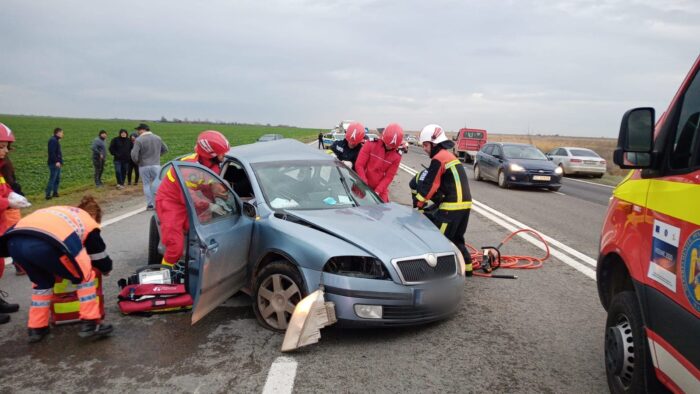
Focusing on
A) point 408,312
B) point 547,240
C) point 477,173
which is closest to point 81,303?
point 408,312

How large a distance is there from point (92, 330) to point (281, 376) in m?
1.78

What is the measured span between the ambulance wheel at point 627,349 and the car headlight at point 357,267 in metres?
1.61

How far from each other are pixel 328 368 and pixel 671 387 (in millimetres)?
2133

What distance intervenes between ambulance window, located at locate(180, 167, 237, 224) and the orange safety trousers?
1026mm

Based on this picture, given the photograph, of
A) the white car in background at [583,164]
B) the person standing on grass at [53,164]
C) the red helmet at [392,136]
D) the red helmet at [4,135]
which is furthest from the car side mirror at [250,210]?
the white car in background at [583,164]

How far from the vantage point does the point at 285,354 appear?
3.92 m

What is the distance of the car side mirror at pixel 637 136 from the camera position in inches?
106

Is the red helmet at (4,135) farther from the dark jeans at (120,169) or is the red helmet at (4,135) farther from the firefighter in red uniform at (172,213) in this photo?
the dark jeans at (120,169)

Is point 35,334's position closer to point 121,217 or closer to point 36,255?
point 36,255

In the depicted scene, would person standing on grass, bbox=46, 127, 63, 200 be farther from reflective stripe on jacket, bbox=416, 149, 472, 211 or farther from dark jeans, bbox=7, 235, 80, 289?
reflective stripe on jacket, bbox=416, 149, 472, 211

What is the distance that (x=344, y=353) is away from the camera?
155 inches

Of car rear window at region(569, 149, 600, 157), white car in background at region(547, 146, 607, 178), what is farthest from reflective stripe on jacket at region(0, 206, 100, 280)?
car rear window at region(569, 149, 600, 157)

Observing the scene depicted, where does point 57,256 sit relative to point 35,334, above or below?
above

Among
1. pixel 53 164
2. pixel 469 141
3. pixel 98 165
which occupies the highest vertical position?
pixel 469 141
